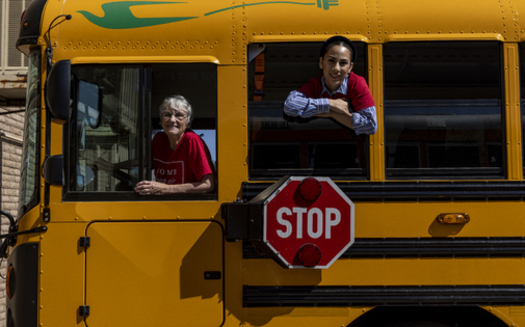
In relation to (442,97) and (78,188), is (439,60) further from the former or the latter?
(78,188)

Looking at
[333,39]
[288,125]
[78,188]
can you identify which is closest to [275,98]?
[288,125]

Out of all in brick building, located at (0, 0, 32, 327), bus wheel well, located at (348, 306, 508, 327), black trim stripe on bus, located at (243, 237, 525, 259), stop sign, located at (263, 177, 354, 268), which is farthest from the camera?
brick building, located at (0, 0, 32, 327)

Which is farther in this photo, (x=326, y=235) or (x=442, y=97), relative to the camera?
(x=442, y=97)

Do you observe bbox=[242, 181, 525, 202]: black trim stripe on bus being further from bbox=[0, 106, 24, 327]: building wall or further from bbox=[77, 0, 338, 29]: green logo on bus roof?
bbox=[0, 106, 24, 327]: building wall

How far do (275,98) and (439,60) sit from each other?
1.04 m

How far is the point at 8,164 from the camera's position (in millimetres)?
6781

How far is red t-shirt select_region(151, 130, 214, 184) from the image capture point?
296cm

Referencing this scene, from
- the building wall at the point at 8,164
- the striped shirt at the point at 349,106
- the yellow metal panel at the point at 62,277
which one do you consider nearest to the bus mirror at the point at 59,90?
the yellow metal panel at the point at 62,277

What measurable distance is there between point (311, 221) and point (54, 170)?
1.51 metres

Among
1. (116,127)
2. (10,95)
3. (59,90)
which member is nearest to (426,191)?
(116,127)

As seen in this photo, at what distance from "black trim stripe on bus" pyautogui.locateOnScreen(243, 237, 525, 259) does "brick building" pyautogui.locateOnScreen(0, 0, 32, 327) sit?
5171mm

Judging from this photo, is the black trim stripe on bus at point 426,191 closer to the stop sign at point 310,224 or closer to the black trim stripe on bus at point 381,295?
the stop sign at point 310,224

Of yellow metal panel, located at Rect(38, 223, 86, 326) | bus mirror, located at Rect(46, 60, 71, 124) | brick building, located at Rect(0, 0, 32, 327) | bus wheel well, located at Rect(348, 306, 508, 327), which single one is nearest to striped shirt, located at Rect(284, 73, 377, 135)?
bus wheel well, located at Rect(348, 306, 508, 327)

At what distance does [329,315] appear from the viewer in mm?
2863
